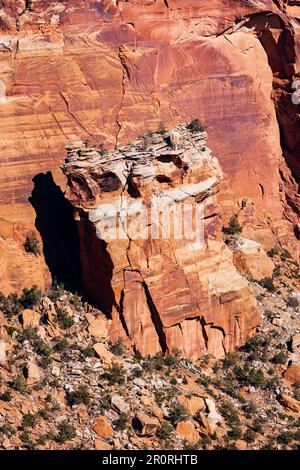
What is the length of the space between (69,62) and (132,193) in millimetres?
9846

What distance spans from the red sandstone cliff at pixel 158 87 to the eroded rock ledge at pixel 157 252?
5397 mm

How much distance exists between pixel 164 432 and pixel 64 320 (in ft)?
27.4

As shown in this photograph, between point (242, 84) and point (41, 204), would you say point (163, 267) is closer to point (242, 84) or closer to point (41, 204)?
point (41, 204)

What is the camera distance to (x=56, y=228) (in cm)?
7450

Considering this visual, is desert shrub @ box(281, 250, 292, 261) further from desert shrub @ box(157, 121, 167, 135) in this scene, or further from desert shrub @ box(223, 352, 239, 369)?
desert shrub @ box(157, 121, 167, 135)

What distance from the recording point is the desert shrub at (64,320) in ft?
230

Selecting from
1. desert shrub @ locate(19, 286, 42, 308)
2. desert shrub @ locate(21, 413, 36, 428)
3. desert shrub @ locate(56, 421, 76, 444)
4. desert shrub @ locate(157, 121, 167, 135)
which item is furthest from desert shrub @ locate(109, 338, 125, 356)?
desert shrub @ locate(157, 121, 167, 135)

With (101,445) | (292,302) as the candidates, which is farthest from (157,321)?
(292,302)

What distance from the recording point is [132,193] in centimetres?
6881

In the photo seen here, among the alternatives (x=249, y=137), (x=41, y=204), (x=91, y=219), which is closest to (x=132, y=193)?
(x=91, y=219)

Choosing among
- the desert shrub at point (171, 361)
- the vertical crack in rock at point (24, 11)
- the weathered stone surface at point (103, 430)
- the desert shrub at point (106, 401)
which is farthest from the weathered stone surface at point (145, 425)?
the vertical crack in rock at point (24, 11)

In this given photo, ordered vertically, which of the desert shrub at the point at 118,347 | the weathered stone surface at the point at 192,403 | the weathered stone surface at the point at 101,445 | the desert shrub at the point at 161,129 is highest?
the desert shrub at the point at 161,129

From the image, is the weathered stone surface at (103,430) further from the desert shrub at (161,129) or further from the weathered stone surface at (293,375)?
the desert shrub at (161,129)

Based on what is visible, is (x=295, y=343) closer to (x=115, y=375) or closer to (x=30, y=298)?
(x=115, y=375)
